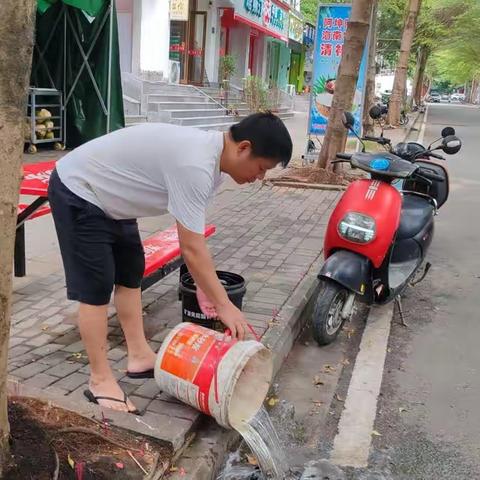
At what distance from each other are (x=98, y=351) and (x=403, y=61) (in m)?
22.2

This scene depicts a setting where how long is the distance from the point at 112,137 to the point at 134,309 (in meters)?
0.95

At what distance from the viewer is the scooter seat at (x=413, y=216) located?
470 cm

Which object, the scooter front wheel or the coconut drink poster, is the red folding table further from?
the coconut drink poster

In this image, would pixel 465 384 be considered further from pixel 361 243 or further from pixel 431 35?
pixel 431 35

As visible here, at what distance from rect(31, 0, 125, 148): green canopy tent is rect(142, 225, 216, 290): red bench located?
6030mm

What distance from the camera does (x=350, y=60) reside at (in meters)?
9.17

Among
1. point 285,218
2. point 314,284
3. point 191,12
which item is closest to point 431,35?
point 191,12

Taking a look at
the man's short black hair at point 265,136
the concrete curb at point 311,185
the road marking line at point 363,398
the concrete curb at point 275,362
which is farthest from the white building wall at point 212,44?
the man's short black hair at point 265,136

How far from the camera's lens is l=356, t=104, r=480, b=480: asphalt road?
2.96 m

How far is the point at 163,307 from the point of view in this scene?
4.37 m

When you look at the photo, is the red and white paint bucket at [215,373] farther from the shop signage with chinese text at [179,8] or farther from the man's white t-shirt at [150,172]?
the shop signage with chinese text at [179,8]

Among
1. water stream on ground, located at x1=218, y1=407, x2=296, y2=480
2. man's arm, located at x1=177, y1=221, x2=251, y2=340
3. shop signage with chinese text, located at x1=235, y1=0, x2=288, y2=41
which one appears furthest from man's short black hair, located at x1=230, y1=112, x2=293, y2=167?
shop signage with chinese text, located at x1=235, y1=0, x2=288, y2=41

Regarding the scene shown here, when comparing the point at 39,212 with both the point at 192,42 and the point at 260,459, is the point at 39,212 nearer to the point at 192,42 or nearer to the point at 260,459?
the point at 260,459

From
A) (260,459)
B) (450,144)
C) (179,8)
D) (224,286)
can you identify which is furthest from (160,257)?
(179,8)
